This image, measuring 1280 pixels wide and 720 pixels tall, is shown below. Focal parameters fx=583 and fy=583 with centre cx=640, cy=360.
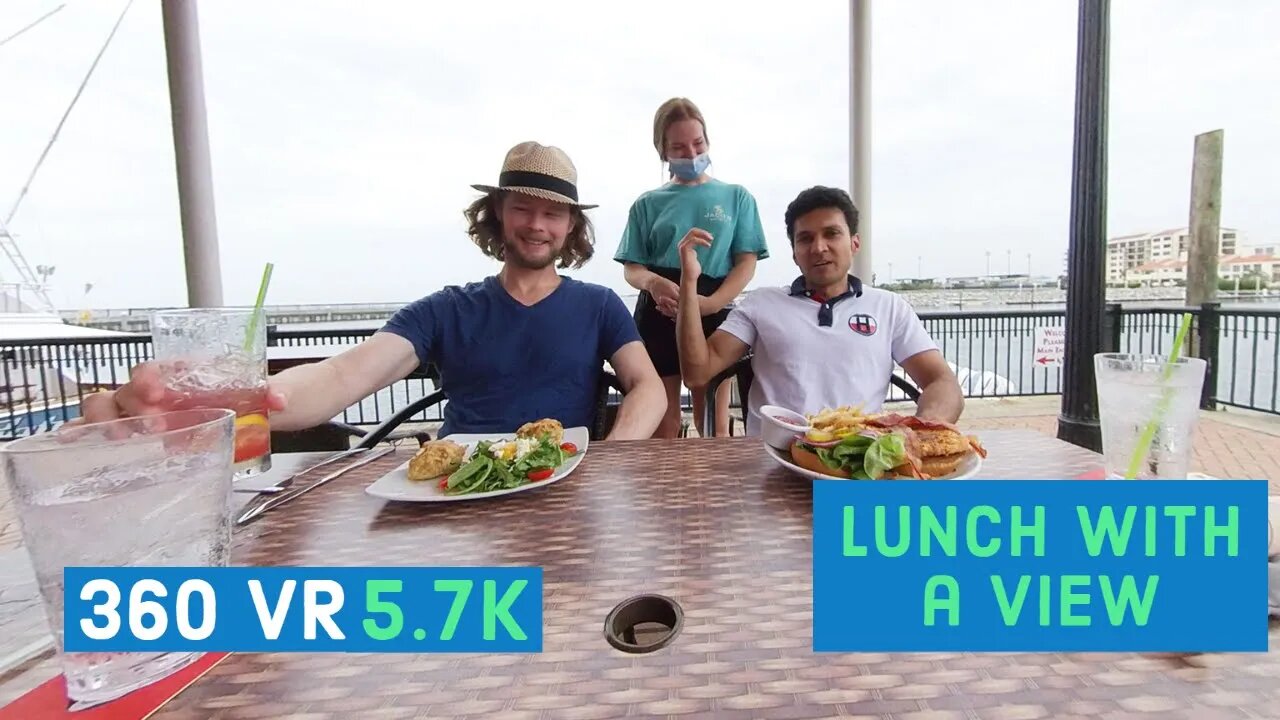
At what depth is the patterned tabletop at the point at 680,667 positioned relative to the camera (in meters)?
0.42

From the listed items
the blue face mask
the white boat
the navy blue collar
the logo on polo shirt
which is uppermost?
the blue face mask

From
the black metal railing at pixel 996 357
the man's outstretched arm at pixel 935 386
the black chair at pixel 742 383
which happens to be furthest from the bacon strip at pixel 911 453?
the black metal railing at pixel 996 357

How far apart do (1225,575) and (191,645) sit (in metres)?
0.92

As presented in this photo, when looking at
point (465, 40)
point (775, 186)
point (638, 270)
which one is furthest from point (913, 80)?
point (638, 270)

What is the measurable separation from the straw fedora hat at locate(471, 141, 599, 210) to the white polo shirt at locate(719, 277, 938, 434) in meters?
0.81

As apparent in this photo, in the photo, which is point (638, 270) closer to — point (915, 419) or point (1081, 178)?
point (915, 419)

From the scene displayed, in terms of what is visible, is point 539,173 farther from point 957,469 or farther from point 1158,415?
point 1158,415

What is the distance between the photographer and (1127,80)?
11.3ft

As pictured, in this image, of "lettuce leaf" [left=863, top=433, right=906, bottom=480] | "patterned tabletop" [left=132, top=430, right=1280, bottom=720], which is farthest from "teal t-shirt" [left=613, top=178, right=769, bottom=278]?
"patterned tabletop" [left=132, top=430, right=1280, bottom=720]

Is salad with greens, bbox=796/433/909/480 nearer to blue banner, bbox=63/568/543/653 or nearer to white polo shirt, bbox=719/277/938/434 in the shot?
blue banner, bbox=63/568/543/653

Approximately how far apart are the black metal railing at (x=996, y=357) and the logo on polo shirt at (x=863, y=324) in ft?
9.16

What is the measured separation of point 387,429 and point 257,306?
758mm

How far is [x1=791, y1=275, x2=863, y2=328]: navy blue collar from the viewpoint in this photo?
202cm

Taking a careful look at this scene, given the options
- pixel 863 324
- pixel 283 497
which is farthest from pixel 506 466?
pixel 863 324
